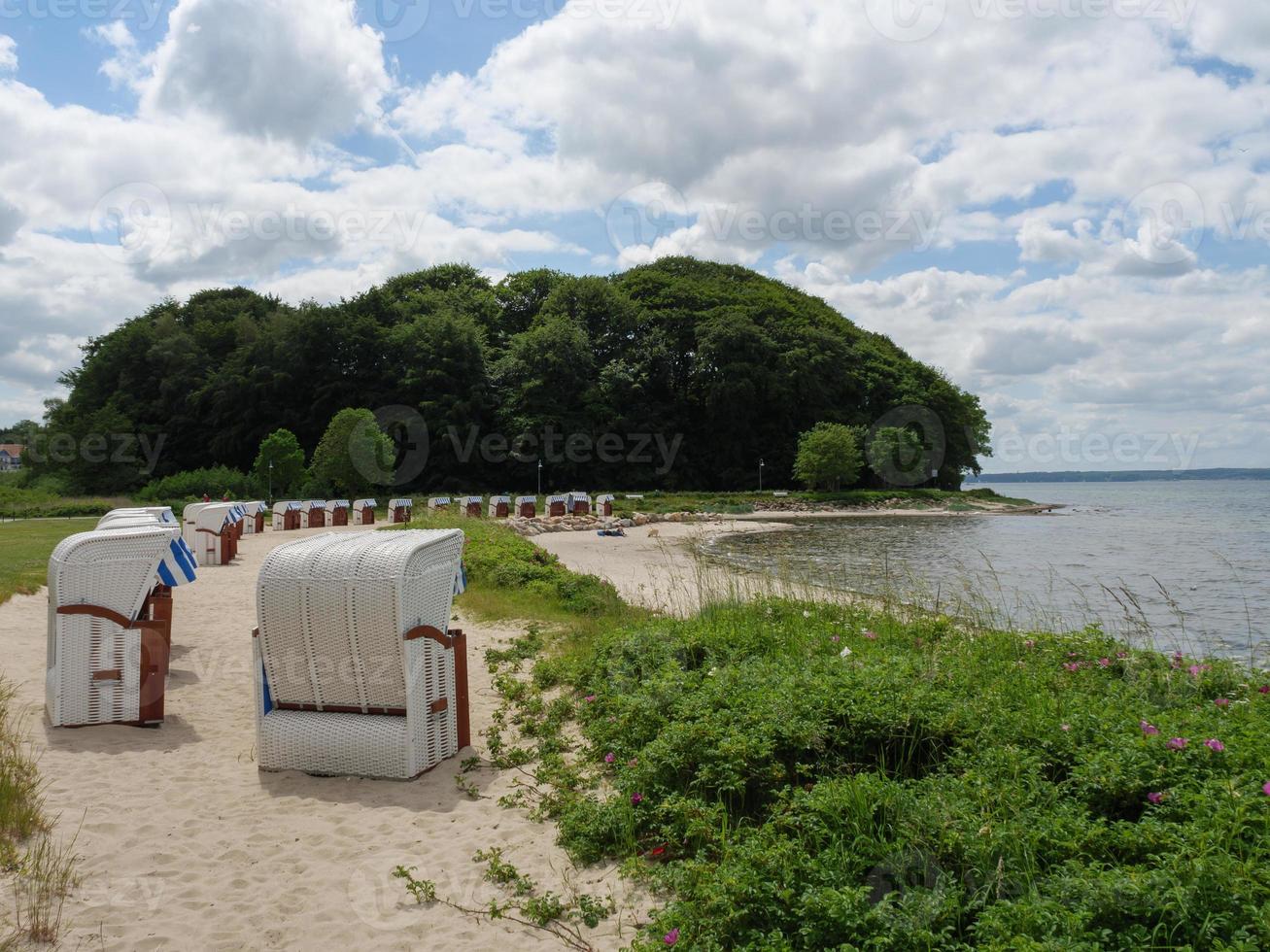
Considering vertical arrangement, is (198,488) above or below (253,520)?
above

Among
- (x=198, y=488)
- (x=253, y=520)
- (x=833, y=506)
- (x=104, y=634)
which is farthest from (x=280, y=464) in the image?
(x=104, y=634)

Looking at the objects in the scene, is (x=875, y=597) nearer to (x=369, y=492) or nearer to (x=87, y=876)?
(x=87, y=876)

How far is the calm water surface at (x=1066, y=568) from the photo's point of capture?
390 inches

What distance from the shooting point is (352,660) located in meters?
5.70

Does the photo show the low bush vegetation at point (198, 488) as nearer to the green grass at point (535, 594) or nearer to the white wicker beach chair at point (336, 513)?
the white wicker beach chair at point (336, 513)

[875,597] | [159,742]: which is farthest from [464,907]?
[875,597]

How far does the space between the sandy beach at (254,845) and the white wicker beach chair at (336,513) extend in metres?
23.6

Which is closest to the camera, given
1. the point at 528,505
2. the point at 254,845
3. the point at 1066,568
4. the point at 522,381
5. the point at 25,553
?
the point at 254,845

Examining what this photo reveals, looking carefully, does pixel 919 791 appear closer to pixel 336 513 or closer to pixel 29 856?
pixel 29 856

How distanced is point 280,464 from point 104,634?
1423 inches

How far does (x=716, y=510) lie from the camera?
47188 millimetres

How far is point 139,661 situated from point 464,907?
4.16 m

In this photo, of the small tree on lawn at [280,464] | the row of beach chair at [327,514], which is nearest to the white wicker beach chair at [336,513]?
the row of beach chair at [327,514]

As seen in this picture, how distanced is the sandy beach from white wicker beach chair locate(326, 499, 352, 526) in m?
23.6
